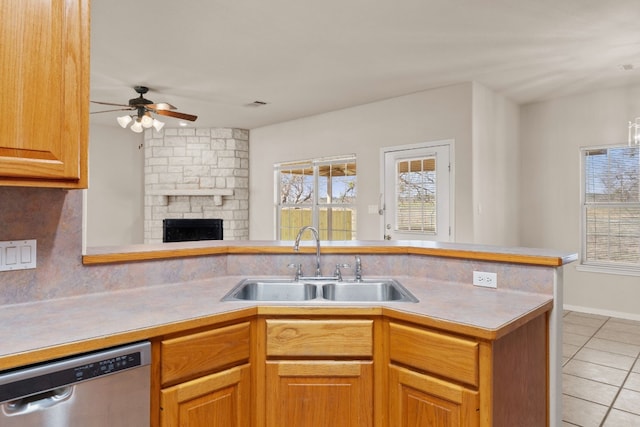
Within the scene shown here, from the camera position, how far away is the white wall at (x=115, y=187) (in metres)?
6.46

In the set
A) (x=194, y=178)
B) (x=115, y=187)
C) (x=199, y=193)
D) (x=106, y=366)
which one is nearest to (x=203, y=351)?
(x=106, y=366)

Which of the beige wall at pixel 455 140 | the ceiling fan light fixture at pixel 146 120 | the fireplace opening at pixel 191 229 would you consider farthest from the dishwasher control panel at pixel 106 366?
the fireplace opening at pixel 191 229

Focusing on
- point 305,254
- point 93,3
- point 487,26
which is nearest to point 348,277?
point 305,254

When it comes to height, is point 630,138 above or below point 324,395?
above

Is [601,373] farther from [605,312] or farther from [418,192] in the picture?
[418,192]

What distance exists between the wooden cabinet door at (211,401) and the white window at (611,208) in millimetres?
4814

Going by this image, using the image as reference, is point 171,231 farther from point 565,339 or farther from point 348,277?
point 565,339

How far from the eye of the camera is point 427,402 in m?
1.45

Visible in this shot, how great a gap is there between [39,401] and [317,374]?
91cm

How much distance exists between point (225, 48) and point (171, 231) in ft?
12.5

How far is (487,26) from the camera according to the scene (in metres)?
3.03

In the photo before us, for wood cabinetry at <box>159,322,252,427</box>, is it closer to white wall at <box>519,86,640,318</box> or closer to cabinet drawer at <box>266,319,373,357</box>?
cabinet drawer at <box>266,319,373,357</box>

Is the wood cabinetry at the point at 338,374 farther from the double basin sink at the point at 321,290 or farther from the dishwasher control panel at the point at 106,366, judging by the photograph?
the double basin sink at the point at 321,290

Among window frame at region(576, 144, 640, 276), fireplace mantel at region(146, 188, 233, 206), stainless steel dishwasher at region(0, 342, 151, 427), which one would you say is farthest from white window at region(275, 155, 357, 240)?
stainless steel dishwasher at region(0, 342, 151, 427)
